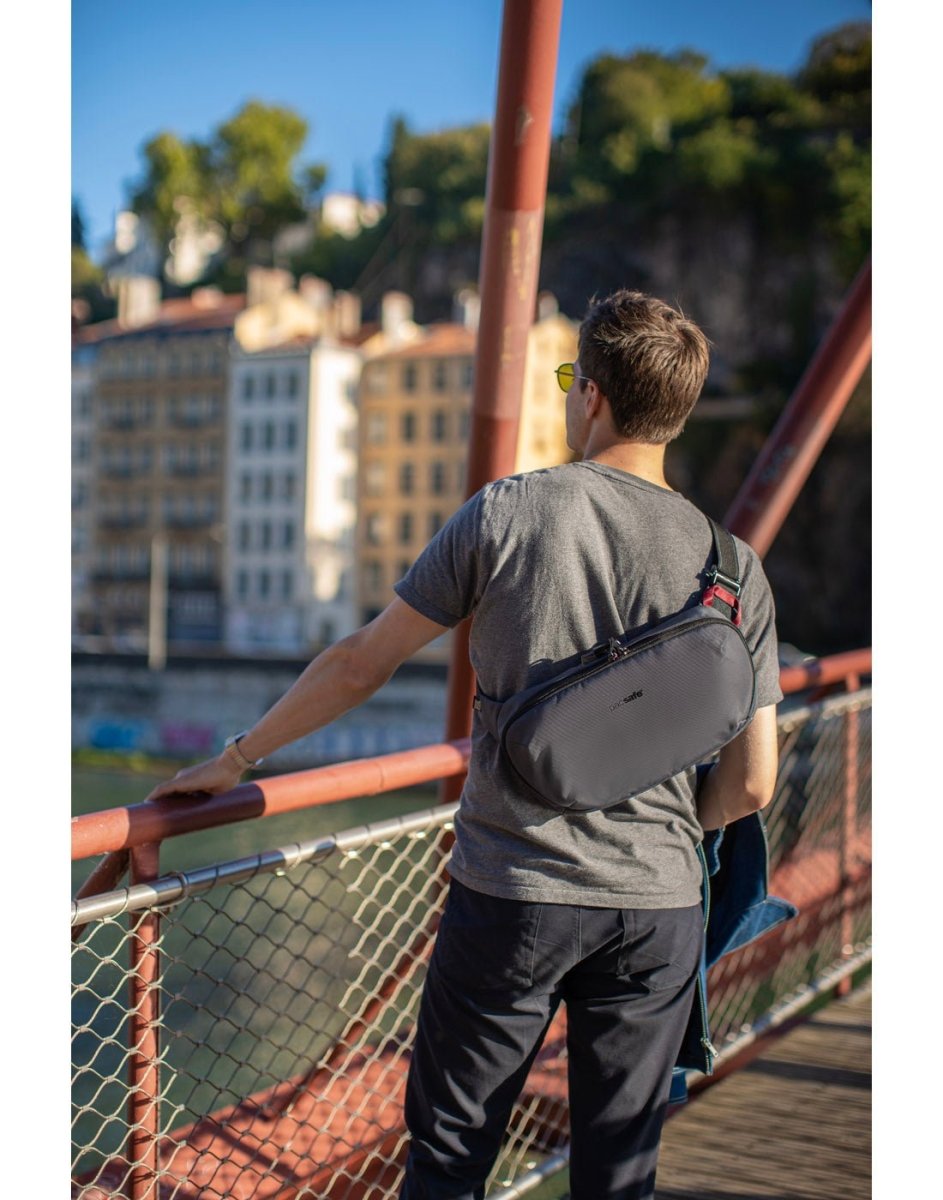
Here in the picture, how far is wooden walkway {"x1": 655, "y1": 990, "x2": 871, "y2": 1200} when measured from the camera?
10.3 ft

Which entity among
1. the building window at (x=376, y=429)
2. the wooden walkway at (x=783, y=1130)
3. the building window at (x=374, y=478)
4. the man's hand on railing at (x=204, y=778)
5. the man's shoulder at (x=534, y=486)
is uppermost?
the man's shoulder at (x=534, y=486)

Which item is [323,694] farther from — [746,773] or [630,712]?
[746,773]

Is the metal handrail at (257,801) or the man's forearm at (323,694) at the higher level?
the man's forearm at (323,694)

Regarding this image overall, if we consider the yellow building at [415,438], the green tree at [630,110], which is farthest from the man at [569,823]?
the green tree at [630,110]

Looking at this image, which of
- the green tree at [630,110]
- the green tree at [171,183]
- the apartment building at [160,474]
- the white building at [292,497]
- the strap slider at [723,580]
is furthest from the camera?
the green tree at [171,183]

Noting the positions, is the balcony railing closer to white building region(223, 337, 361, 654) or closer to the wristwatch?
white building region(223, 337, 361, 654)

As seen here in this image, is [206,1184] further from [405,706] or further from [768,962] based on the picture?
[405,706]

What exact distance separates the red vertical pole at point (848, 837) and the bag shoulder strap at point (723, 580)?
8.53 feet

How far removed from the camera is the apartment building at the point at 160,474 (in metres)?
58.3

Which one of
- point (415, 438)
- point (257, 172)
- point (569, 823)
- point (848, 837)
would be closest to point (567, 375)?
point (569, 823)

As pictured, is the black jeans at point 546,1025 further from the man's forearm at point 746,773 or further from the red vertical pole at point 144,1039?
the red vertical pole at point 144,1039

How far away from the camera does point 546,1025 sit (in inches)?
76.6

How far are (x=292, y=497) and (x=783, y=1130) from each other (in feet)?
175
